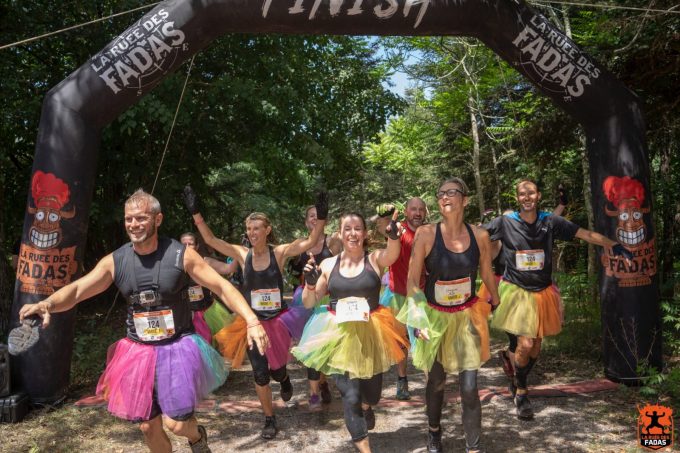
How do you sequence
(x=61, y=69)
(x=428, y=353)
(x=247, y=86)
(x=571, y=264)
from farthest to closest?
(x=571, y=264), (x=61, y=69), (x=247, y=86), (x=428, y=353)

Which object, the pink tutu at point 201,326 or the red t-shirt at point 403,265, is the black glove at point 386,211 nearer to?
the red t-shirt at point 403,265

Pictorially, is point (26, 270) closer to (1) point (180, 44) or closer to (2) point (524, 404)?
(1) point (180, 44)

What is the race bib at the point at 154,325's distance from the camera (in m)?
3.71

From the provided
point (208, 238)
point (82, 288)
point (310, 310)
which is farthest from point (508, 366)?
point (82, 288)

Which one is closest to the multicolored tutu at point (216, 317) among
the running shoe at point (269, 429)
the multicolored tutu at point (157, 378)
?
the running shoe at point (269, 429)

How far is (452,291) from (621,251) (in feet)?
8.90

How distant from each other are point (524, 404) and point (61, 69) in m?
9.97

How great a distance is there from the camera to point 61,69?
1049 centimetres

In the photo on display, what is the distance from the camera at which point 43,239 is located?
5785 mm

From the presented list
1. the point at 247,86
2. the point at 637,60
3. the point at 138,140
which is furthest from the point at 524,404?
the point at 138,140

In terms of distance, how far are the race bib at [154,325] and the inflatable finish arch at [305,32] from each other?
261 centimetres

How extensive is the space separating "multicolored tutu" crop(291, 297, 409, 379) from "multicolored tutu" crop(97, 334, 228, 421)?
0.87 meters

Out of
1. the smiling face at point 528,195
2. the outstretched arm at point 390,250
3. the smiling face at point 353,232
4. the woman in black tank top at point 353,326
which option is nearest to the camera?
the woman in black tank top at point 353,326

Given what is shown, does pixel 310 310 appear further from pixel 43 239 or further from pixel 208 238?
pixel 43 239
